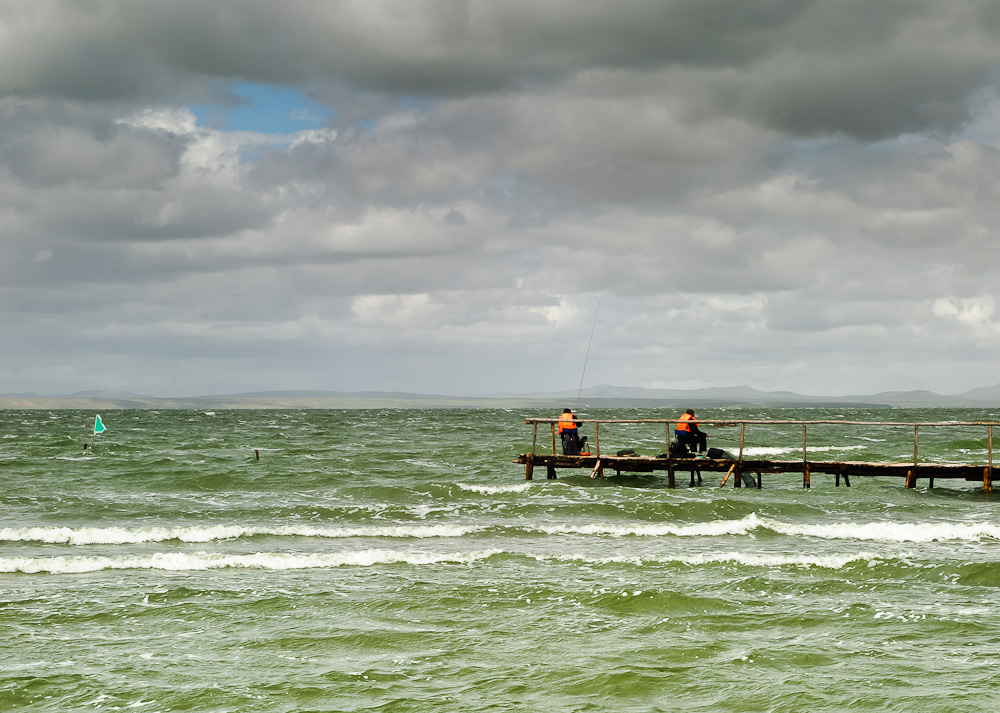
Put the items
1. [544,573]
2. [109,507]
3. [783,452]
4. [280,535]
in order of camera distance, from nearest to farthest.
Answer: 1. [544,573]
2. [280,535]
3. [109,507]
4. [783,452]

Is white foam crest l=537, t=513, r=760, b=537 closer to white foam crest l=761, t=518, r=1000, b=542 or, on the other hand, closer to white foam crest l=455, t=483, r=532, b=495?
white foam crest l=761, t=518, r=1000, b=542

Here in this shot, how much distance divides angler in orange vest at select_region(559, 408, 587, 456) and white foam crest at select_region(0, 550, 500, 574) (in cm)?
1232

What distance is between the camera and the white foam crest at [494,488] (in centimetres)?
2678

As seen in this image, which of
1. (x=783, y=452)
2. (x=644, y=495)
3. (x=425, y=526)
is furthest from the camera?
(x=783, y=452)

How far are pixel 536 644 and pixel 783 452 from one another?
38.5 metres

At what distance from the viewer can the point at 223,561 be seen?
51.8ft

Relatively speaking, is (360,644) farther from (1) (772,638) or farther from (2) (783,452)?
(2) (783,452)

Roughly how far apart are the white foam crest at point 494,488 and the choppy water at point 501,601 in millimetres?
461

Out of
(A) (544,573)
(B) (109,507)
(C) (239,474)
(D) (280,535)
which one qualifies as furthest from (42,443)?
(A) (544,573)

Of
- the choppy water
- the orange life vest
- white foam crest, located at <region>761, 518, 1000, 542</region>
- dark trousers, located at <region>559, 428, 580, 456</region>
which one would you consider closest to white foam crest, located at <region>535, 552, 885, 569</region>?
the choppy water

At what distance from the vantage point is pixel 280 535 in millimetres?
19453

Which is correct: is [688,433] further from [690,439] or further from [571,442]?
[571,442]

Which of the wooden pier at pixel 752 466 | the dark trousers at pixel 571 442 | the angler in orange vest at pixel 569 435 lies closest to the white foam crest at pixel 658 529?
the wooden pier at pixel 752 466

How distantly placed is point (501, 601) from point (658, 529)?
8176 mm
